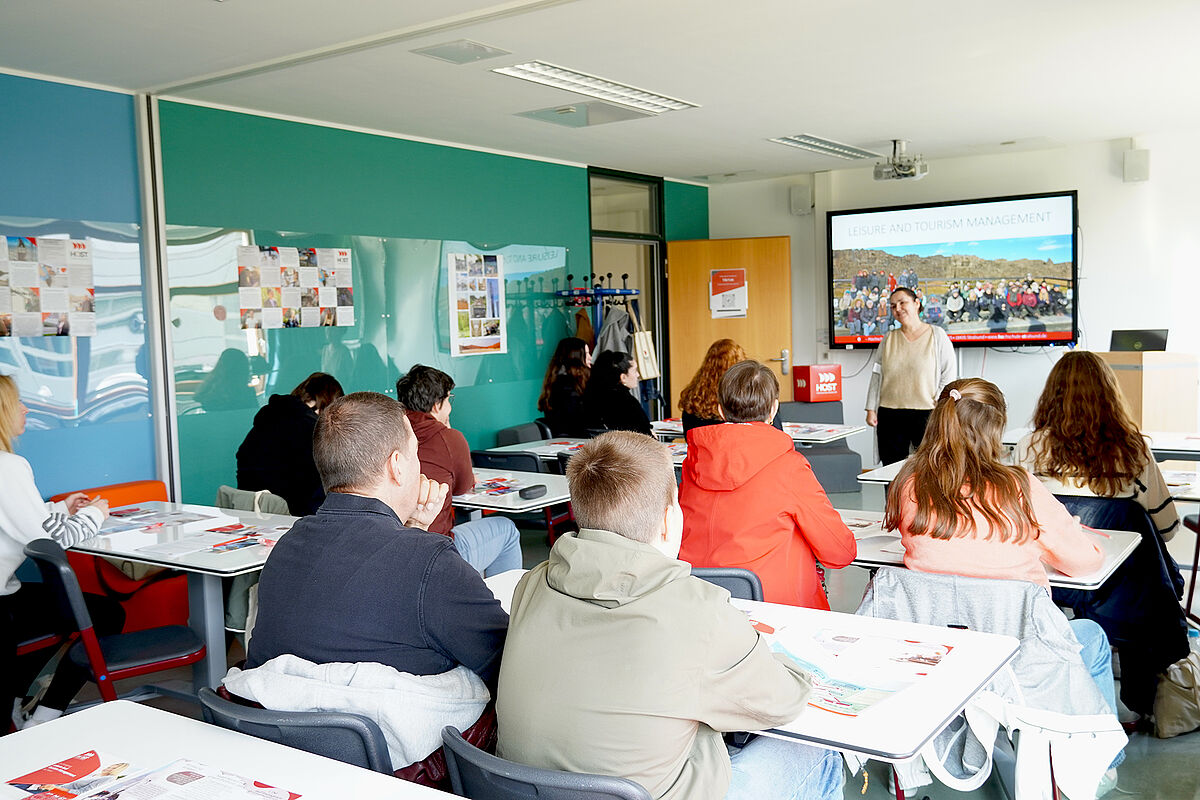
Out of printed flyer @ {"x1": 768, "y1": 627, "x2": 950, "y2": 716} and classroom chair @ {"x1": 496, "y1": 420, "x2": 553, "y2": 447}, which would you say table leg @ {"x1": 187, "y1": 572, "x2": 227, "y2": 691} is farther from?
classroom chair @ {"x1": 496, "y1": 420, "x2": 553, "y2": 447}

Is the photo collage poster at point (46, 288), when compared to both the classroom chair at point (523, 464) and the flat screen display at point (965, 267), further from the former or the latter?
the flat screen display at point (965, 267)

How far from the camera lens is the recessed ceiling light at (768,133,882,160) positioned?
7.78 meters

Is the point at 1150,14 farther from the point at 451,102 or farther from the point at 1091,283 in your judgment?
the point at 1091,283

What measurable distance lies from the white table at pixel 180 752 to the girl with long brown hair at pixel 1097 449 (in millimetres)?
2723

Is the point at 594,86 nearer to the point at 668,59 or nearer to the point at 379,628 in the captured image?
the point at 668,59

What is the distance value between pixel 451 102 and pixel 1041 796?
479cm

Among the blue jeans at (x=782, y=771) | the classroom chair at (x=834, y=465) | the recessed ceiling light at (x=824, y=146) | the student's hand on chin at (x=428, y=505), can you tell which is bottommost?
the classroom chair at (x=834, y=465)

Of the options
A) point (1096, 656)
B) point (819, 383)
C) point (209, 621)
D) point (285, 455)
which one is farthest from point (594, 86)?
point (819, 383)

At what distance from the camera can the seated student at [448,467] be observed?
13.5 ft

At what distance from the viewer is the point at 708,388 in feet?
18.2

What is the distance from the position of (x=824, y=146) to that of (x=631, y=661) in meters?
7.16

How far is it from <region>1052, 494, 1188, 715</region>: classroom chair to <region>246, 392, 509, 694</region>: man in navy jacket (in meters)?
2.48

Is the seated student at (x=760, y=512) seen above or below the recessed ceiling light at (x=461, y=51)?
below

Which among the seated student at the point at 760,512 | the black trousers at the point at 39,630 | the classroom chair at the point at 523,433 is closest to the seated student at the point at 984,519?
the seated student at the point at 760,512
